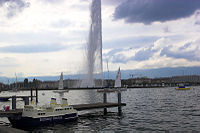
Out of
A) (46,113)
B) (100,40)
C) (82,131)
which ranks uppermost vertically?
(100,40)

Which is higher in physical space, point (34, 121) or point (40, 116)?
point (40, 116)

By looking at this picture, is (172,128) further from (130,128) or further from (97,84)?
(97,84)

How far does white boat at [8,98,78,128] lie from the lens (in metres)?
29.8

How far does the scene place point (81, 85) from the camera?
556 ft

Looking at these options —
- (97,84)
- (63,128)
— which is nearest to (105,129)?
(63,128)

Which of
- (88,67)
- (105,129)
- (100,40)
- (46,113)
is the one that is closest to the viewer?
(105,129)

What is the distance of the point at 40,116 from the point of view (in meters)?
30.2

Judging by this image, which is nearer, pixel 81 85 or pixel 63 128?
pixel 63 128

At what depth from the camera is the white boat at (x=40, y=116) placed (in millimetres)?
29828

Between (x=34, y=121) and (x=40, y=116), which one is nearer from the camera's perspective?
(x=34, y=121)

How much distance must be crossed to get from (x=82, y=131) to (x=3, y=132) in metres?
13.1

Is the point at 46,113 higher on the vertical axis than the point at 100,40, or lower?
lower

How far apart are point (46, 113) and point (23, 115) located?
9.69 ft

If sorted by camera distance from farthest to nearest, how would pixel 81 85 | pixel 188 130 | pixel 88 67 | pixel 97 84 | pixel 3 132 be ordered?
pixel 81 85, pixel 97 84, pixel 88 67, pixel 188 130, pixel 3 132
